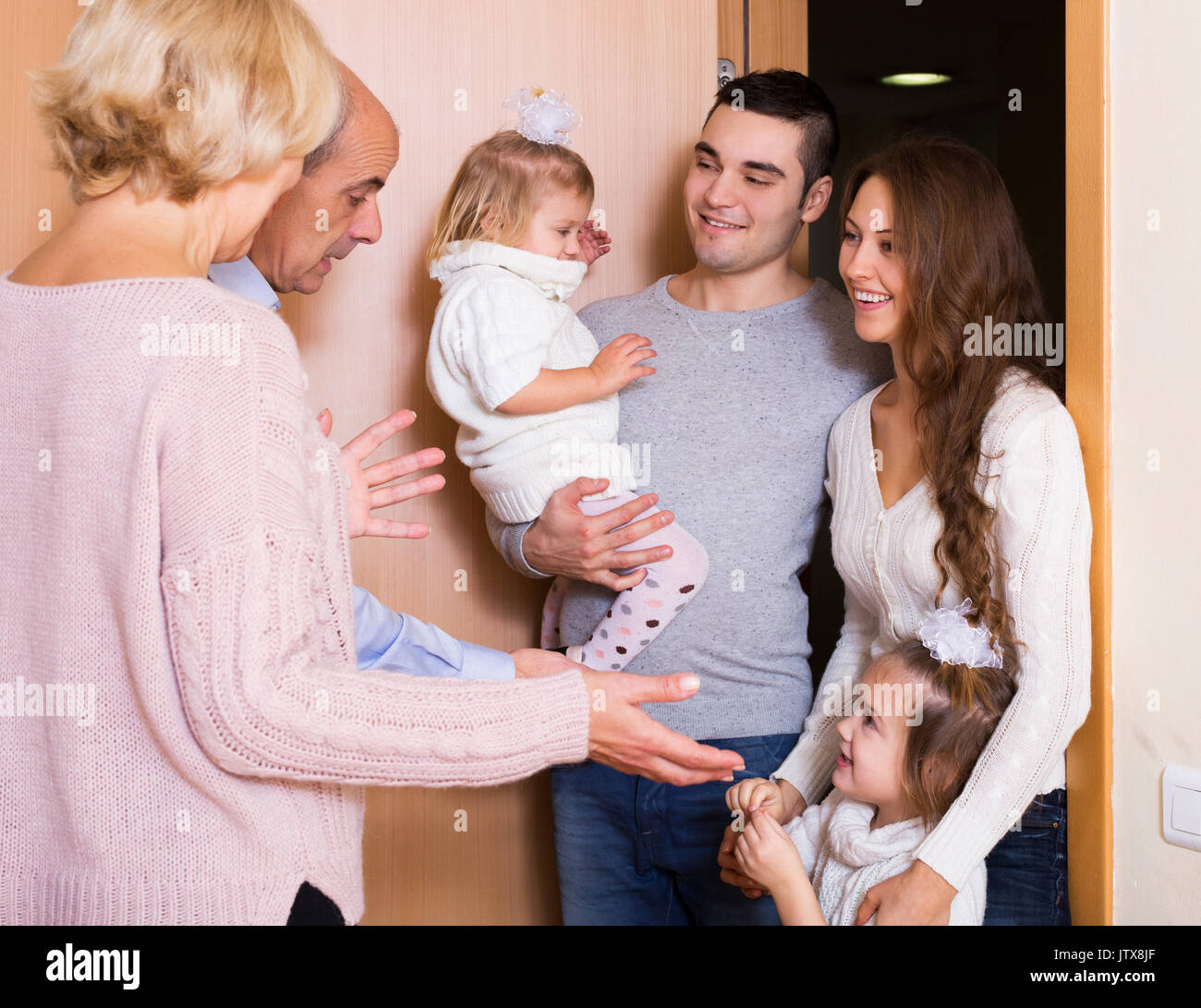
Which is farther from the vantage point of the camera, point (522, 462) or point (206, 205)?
point (522, 462)

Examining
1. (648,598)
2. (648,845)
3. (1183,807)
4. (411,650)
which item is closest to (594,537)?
(648,598)

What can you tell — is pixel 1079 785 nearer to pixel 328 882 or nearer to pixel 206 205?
pixel 328 882

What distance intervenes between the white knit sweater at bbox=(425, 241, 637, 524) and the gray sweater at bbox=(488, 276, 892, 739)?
0.07 metres

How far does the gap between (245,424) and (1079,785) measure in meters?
1.06

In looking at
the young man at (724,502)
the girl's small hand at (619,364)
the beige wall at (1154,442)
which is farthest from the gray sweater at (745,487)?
the beige wall at (1154,442)

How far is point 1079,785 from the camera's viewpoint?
1.34m

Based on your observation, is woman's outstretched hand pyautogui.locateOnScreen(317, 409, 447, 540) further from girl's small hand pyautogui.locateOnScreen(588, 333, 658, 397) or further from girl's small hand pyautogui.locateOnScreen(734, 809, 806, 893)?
girl's small hand pyautogui.locateOnScreen(734, 809, 806, 893)

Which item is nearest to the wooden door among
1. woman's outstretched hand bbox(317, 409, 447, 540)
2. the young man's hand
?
the young man's hand

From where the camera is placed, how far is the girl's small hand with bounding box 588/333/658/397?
5.33 feet

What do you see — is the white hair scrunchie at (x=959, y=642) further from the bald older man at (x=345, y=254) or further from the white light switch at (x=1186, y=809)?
the bald older man at (x=345, y=254)
